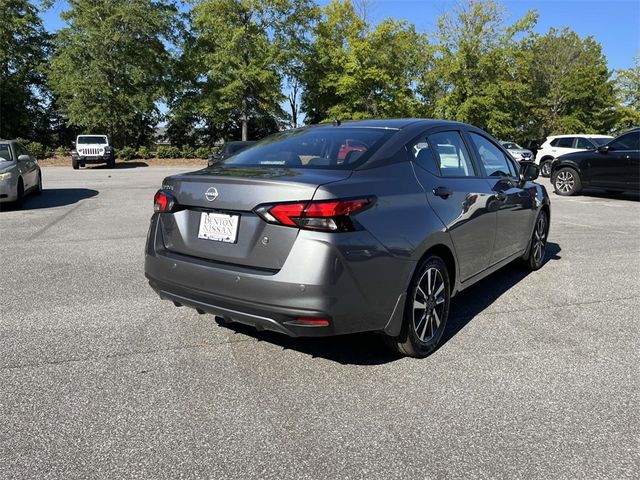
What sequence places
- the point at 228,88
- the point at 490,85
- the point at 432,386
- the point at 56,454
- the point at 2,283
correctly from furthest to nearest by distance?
1. the point at 490,85
2. the point at 228,88
3. the point at 2,283
4. the point at 432,386
5. the point at 56,454

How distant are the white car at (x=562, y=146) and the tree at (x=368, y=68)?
20686 mm

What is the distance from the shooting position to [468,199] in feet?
13.3

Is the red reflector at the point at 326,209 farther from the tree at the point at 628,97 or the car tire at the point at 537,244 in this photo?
the tree at the point at 628,97

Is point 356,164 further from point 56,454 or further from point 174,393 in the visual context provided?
point 56,454

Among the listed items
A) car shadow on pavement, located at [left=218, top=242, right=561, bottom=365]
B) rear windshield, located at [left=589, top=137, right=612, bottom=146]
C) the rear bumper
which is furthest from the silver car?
rear windshield, located at [left=589, top=137, right=612, bottom=146]

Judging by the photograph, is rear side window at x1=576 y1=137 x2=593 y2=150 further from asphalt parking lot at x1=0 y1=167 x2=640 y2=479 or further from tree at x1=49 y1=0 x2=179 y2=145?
tree at x1=49 y1=0 x2=179 y2=145

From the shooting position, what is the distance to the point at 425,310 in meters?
3.59

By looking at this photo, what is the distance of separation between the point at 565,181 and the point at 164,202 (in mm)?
13451

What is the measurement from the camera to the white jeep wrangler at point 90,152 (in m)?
27.4

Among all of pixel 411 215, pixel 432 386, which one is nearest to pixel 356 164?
pixel 411 215

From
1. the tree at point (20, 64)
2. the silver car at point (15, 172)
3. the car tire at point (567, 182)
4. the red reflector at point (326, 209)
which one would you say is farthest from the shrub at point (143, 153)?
the red reflector at point (326, 209)

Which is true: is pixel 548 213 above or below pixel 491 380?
above

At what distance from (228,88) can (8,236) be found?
103 ft

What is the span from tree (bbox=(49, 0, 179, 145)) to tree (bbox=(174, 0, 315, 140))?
107 inches
